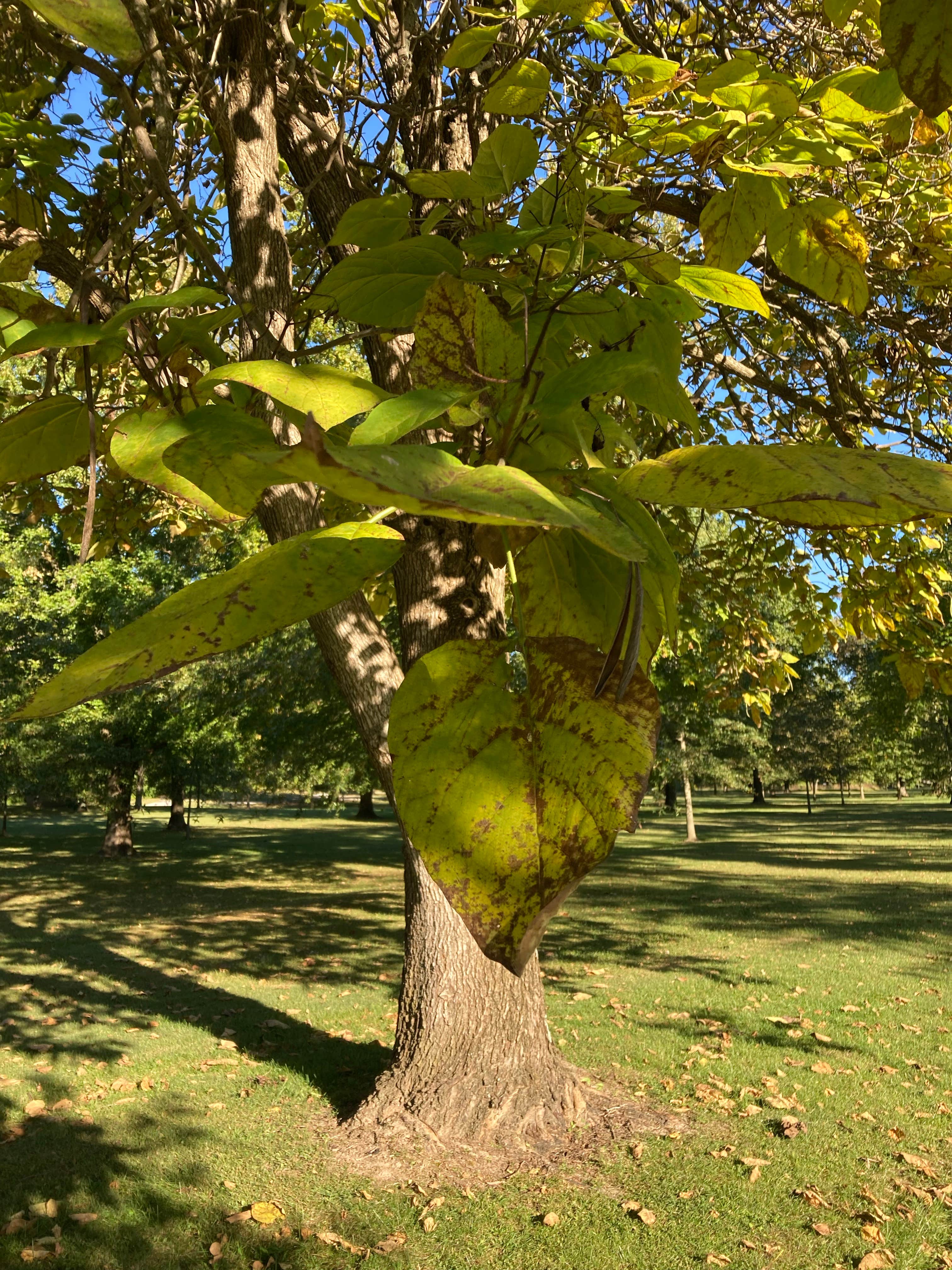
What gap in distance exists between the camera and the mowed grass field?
4.85 meters

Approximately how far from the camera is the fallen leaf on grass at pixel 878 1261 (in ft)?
14.8

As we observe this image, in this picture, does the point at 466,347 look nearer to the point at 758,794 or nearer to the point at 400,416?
the point at 400,416

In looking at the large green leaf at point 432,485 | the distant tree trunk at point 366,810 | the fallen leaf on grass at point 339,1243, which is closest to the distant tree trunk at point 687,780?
the distant tree trunk at point 366,810

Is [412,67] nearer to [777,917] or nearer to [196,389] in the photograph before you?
[196,389]

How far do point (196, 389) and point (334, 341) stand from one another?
44 cm

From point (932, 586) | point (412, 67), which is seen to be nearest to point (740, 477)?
point (412, 67)

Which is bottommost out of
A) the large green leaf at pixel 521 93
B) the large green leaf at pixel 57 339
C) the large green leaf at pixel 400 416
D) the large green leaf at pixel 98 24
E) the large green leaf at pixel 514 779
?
the large green leaf at pixel 514 779

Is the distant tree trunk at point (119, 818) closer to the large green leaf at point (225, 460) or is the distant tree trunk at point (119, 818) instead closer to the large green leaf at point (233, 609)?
the large green leaf at point (225, 460)

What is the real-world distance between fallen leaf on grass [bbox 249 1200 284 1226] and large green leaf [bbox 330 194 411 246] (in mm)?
5438

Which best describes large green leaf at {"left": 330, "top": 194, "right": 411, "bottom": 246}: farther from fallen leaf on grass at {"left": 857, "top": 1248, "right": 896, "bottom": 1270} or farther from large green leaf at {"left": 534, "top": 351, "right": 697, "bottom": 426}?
fallen leaf on grass at {"left": 857, "top": 1248, "right": 896, "bottom": 1270}

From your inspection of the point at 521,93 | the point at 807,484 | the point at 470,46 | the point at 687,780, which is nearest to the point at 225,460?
the point at 807,484

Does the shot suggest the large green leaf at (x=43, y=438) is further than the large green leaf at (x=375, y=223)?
No

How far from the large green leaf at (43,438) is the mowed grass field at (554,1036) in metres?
5.04

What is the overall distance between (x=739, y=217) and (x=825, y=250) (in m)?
0.09
